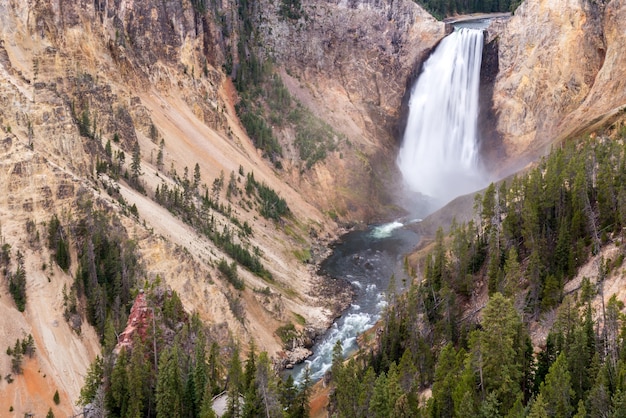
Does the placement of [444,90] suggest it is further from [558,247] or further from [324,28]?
[558,247]

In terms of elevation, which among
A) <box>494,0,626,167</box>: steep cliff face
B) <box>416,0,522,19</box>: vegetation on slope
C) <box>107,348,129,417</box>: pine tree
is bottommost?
<box>107,348,129,417</box>: pine tree

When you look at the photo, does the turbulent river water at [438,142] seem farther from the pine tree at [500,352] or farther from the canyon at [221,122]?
the pine tree at [500,352]

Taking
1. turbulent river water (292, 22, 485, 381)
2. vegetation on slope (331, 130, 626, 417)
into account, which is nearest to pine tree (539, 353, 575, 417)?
vegetation on slope (331, 130, 626, 417)

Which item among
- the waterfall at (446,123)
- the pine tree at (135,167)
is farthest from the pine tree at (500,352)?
the waterfall at (446,123)

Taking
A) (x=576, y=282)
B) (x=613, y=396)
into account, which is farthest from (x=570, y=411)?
(x=576, y=282)

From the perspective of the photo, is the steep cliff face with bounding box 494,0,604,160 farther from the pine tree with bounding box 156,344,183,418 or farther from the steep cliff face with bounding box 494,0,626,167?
the pine tree with bounding box 156,344,183,418

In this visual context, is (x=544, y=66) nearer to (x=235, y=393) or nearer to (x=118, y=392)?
(x=235, y=393)
